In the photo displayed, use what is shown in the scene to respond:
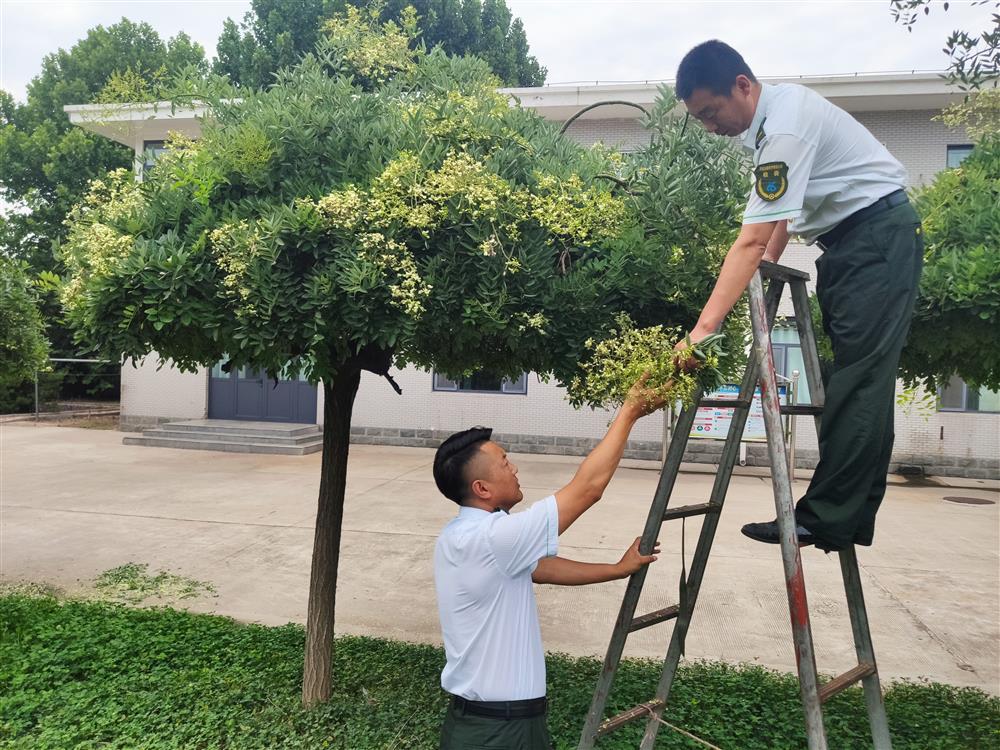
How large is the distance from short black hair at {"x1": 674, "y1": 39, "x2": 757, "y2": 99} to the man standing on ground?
0.98 metres

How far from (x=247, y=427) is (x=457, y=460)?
1495cm

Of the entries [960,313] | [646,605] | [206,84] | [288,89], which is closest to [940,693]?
[646,605]

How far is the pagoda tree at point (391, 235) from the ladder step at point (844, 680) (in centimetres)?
133

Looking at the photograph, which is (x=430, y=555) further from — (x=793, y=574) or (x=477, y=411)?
(x=477, y=411)

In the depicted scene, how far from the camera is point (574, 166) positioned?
301 centimetres

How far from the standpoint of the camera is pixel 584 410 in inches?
604

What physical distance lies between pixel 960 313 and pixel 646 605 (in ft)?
14.2

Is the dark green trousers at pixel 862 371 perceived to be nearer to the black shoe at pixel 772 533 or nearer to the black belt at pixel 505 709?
the black shoe at pixel 772 533

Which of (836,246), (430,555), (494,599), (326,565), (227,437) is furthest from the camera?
(227,437)

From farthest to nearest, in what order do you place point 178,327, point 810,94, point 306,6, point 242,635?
point 306,6 → point 242,635 → point 178,327 → point 810,94

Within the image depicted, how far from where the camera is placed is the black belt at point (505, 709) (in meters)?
2.18

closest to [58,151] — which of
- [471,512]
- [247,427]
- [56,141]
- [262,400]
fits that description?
[56,141]

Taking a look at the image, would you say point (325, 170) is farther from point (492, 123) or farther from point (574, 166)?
point (574, 166)

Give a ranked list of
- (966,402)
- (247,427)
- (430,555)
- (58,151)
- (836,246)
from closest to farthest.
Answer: (836,246), (430,555), (966,402), (247,427), (58,151)
